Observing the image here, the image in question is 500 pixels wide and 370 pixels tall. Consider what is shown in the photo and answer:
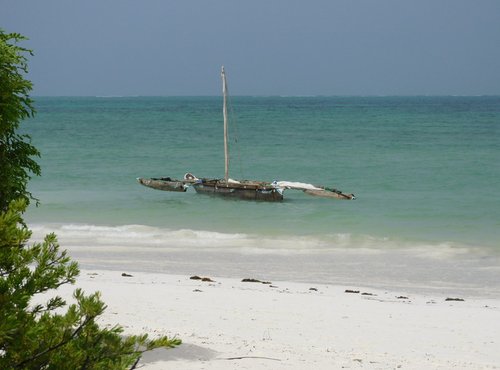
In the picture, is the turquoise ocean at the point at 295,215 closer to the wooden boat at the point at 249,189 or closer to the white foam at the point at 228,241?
the white foam at the point at 228,241

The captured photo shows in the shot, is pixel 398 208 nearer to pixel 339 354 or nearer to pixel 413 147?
pixel 339 354

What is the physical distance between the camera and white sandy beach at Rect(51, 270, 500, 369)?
11266 mm

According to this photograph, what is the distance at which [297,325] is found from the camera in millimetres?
13570

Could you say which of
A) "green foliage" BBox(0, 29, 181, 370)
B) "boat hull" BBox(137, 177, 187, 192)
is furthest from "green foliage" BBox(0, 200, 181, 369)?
"boat hull" BBox(137, 177, 187, 192)

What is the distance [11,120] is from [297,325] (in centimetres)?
658

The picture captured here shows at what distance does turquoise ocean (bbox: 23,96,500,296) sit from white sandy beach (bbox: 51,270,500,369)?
3.46m

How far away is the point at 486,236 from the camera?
28.4 m

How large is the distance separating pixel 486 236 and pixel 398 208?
788cm

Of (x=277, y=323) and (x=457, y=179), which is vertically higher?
(x=277, y=323)

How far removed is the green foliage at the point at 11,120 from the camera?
9008 mm

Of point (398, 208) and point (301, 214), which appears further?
point (398, 208)

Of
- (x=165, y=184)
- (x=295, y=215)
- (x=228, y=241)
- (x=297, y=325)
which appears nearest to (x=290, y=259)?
(x=228, y=241)

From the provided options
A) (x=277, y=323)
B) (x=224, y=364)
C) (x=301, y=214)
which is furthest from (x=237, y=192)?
(x=224, y=364)

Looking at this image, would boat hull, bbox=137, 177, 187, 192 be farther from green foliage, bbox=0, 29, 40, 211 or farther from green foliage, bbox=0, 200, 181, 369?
green foliage, bbox=0, 200, 181, 369
